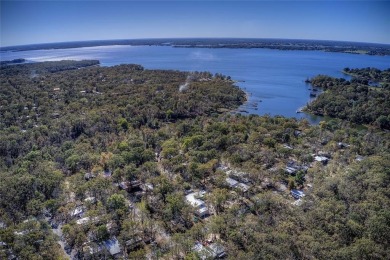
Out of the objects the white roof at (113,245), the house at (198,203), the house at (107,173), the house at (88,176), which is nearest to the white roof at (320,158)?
the house at (198,203)

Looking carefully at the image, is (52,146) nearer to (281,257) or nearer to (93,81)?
(281,257)

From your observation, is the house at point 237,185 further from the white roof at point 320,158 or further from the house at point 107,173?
the house at point 107,173

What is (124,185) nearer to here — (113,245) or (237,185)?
(113,245)

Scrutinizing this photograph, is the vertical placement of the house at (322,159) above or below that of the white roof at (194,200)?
above

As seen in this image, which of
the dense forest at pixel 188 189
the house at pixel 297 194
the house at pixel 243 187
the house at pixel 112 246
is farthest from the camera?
the house at pixel 243 187

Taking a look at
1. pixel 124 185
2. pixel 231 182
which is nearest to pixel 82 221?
pixel 124 185

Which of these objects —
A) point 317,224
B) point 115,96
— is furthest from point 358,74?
point 317,224
